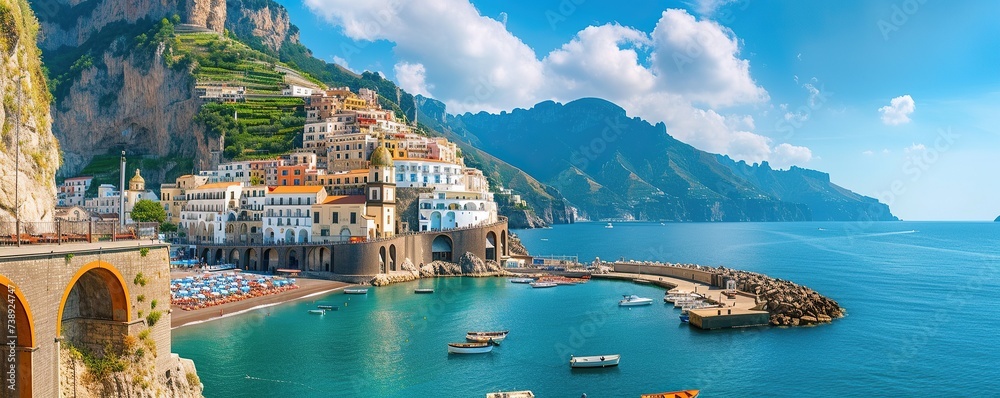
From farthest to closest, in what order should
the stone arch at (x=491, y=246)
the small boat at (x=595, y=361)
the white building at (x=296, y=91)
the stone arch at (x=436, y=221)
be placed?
the white building at (x=296, y=91)
the stone arch at (x=491, y=246)
the stone arch at (x=436, y=221)
the small boat at (x=595, y=361)

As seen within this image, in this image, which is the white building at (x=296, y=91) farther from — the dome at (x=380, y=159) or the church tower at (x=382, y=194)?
the dome at (x=380, y=159)

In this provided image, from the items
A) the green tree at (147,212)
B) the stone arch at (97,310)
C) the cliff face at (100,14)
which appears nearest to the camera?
the stone arch at (97,310)

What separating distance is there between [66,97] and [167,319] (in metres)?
147

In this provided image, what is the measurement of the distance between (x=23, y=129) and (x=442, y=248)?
195 feet

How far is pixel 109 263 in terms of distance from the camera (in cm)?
2578

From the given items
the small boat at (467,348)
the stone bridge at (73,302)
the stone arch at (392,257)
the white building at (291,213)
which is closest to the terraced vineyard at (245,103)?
the white building at (291,213)

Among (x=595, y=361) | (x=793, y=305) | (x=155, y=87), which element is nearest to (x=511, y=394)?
(x=595, y=361)

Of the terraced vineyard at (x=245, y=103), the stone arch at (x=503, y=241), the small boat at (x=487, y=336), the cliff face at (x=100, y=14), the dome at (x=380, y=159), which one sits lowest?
the small boat at (x=487, y=336)

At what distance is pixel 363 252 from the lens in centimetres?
8212

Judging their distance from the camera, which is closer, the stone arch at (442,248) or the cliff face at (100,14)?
the stone arch at (442,248)

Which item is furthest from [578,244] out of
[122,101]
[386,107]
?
[122,101]

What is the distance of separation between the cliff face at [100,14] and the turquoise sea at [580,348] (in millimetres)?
115583

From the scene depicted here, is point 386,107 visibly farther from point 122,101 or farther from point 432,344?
point 432,344

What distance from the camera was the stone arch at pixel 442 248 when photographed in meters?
93.0
